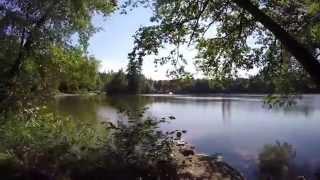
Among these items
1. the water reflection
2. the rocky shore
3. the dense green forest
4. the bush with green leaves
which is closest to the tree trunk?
the dense green forest

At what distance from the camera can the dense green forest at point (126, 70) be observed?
11727mm

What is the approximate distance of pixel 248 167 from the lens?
20406mm

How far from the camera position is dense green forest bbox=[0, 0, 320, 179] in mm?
11727

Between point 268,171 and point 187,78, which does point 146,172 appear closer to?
point 187,78

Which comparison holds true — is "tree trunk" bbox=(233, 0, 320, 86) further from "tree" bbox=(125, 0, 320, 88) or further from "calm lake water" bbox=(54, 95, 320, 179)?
"calm lake water" bbox=(54, 95, 320, 179)

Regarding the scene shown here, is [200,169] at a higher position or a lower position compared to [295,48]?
lower

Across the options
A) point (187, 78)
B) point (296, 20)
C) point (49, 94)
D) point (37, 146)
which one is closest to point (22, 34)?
point (49, 94)

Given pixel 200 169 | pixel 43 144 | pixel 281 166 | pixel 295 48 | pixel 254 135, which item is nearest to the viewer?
pixel 295 48

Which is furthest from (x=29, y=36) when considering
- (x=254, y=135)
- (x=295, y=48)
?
(x=254, y=135)

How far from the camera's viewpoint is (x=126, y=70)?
479 inches

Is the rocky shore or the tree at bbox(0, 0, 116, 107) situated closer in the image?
the rocky shore

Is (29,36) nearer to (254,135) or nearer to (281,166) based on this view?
(281,166)

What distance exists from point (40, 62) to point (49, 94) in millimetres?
1130

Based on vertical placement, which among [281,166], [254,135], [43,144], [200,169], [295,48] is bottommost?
[281,166]
